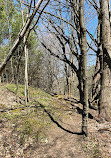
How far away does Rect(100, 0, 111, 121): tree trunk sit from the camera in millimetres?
4316

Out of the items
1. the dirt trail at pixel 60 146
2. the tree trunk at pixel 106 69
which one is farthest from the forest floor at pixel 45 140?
the tree trunk at pixel 106 69

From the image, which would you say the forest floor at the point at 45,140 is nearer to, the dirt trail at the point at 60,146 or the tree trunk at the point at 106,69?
the dirt trail at the point at 60,146

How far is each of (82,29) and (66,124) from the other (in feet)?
11.0

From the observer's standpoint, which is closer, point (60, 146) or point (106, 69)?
point (60, 146)

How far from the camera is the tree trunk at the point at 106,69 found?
4.32 metres

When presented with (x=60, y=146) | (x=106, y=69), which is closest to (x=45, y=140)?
(x=60, y=146)

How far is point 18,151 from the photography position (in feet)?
8.63

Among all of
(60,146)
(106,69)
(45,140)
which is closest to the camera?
(60,146)

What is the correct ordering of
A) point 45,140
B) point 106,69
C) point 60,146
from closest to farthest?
point 60,146
point 45,140
point 106,69

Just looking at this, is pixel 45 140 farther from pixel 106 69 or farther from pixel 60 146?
pixel 106 69

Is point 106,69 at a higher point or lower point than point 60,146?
higher

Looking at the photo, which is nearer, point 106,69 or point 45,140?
point 45,140

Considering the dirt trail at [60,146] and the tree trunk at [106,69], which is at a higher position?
the tree trunk at [106,69]

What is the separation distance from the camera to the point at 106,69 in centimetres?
450
